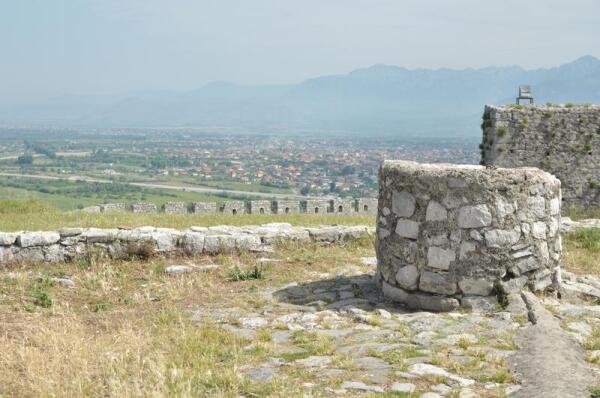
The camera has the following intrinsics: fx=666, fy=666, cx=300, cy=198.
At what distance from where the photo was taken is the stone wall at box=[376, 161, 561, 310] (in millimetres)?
8297

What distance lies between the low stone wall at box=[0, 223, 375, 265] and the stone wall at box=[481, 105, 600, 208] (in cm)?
1494

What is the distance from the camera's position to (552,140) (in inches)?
971

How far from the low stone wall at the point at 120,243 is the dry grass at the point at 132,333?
0.25 metres

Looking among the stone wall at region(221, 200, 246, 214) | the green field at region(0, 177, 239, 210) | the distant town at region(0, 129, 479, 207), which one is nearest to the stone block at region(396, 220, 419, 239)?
the stone wall at region(221, 200, 246, 214)

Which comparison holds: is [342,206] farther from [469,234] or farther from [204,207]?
[469,234]

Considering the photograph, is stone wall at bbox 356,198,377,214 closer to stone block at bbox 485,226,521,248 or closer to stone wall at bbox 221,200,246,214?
stone wall at bbox 221,200,246,214

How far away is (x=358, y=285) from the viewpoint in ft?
32.1

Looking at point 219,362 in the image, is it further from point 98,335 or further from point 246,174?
point 246,174

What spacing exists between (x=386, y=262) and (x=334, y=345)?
8.10ft

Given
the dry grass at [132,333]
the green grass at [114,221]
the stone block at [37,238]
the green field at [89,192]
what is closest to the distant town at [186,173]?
the green field at [89,192]

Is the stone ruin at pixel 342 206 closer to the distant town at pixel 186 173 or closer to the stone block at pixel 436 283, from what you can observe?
the stone block at pixel 436 283

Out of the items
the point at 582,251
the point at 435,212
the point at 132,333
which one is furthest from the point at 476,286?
the point at 582,251

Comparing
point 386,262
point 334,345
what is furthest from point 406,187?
point 334,345

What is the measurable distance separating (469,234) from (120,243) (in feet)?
19.2
